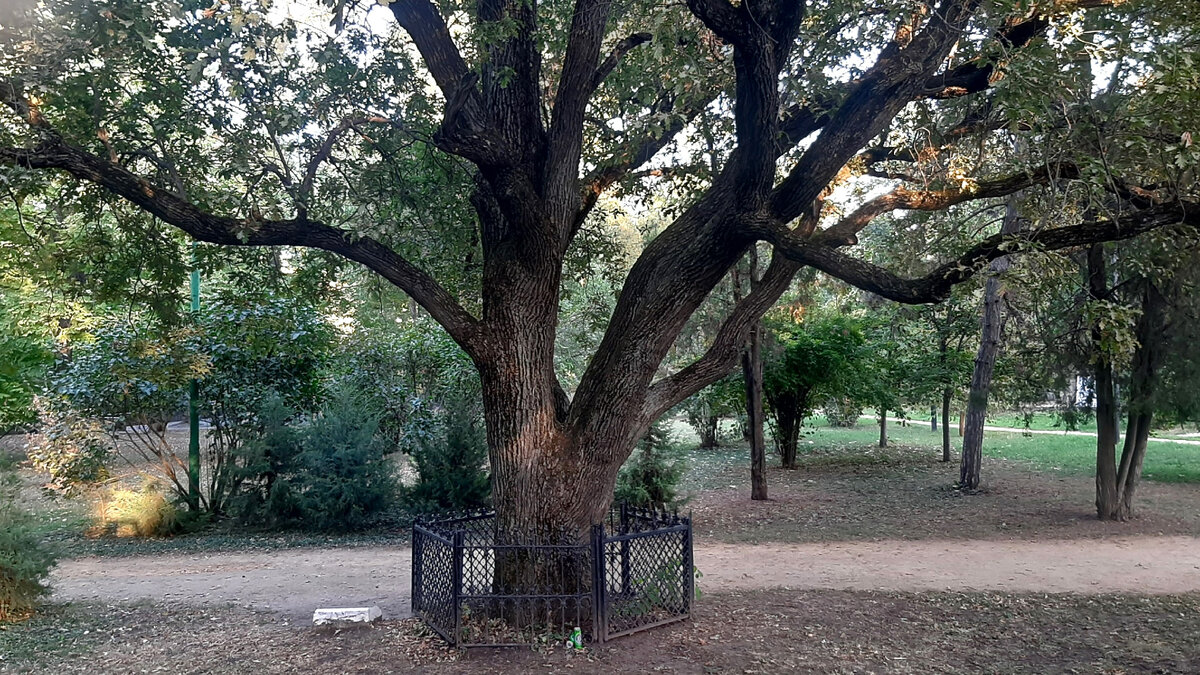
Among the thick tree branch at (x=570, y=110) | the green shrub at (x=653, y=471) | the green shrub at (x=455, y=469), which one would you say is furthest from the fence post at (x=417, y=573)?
the green shrub at (x=455, y=469)

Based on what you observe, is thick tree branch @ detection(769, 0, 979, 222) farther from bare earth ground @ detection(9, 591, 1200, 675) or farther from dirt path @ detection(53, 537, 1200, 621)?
dirt path @ detection(53, 537, 1200, 621)

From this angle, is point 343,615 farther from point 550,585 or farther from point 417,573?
point 550,585

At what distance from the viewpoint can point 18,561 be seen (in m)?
6.54

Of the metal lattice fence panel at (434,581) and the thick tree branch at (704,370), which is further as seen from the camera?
the thick tree branch at (704,370)

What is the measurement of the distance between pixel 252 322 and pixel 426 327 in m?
5.18

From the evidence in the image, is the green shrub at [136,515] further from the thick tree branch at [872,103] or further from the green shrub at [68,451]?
the thick tree branch at [872,103]

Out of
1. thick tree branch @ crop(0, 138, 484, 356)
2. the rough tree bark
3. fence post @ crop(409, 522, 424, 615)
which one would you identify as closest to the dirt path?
fence post @ crop(409, 522, 424, 615)

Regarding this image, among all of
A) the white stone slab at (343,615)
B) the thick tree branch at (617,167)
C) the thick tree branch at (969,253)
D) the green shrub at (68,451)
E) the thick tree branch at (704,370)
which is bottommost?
the white stone slab at (343,615)

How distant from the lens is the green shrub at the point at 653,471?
10773mm

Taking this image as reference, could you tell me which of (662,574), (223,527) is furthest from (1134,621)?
(223,527)

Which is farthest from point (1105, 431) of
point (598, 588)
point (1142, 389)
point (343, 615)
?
point (343, 615)

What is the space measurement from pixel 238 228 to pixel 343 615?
3318mm

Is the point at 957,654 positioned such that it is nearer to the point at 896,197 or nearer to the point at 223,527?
the point at 896,197

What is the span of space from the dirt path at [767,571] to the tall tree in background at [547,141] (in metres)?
2.69
